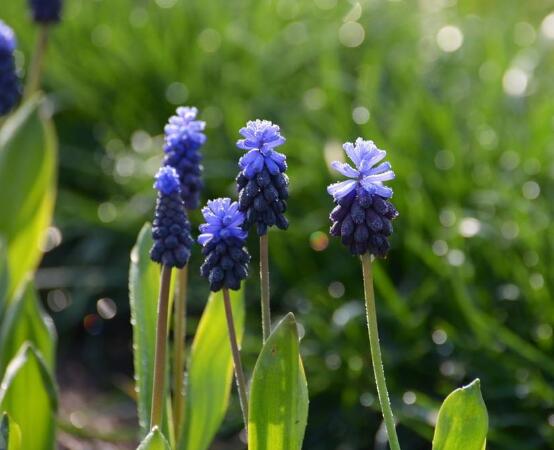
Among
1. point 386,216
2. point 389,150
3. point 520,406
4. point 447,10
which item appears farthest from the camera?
point 447,10

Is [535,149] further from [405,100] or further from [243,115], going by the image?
[243,115]

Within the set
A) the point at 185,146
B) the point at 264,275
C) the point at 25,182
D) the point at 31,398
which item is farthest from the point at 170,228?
the point at 25,182

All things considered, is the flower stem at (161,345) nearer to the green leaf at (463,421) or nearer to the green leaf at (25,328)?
the green leaf at (463,421)

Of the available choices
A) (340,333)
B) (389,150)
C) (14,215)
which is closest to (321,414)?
(340,333)

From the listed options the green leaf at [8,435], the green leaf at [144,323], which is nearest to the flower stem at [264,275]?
the green leaf at [144,323]

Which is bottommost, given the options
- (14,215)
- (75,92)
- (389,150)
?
(14,215)

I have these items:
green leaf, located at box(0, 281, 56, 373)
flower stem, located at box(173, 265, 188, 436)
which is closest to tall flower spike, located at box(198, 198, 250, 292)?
flower stem, located at box(173, 265, 188, 436)

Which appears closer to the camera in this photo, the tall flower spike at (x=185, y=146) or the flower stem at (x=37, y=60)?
the tall flower spike at (x=185, y=146)
